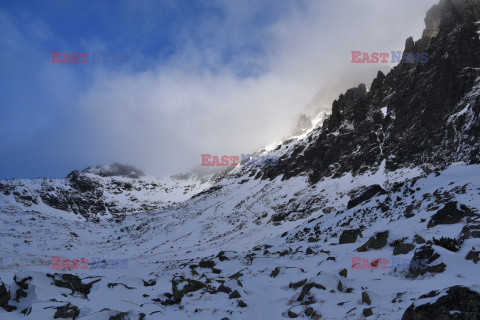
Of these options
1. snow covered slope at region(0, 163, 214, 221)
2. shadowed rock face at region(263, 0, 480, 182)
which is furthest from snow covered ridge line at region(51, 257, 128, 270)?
snow covered slope at region(0, 163, 214, 221)

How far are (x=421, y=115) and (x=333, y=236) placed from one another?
37105 millimetres

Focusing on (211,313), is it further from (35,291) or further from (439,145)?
(439,145)

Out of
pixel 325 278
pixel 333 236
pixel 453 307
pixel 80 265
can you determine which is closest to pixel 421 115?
pixel 333 236

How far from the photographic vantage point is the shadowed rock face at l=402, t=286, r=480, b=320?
384cm

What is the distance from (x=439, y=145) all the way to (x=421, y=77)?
1828cm

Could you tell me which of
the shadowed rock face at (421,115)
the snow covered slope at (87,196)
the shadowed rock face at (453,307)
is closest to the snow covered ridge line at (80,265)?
the shadowed rock face at (453,307)

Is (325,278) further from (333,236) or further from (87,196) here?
(87,196)

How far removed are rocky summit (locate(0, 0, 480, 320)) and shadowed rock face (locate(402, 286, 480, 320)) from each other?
20 millimetres

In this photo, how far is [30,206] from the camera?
390 feet

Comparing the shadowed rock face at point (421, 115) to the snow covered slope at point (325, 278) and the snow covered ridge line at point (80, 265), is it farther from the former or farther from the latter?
the snow covered ridge line at point (80, 265)

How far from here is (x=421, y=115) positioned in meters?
44.3

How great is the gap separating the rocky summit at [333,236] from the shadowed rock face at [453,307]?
2cm

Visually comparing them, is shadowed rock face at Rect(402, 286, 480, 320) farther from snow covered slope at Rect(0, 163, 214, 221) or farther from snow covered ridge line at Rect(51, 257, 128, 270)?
snow covered slope at Rect(0, 163, 214, 221)

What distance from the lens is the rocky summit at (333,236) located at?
713cm
